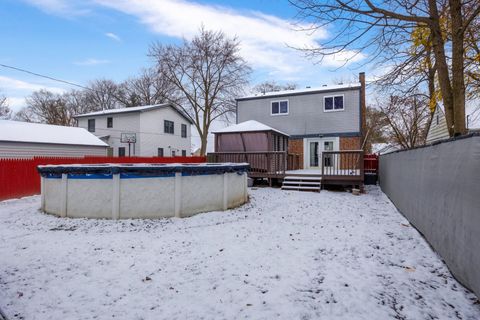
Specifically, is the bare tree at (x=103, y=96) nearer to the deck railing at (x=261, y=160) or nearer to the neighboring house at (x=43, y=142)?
the neighboring house at (x=43, y=142)

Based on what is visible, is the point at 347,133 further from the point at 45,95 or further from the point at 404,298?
the point at 45,95

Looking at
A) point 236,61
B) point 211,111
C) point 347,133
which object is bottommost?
point 347,133

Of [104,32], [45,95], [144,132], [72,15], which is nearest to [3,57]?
[72,15]

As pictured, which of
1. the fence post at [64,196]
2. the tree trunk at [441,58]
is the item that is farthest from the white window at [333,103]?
the fence post at [64,196]

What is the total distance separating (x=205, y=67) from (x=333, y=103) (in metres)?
13.7

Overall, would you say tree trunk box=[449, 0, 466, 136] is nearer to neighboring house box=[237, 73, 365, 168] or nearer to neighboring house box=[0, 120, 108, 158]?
neighboring house box=[237, 73, 365, 168]

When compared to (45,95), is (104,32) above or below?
below

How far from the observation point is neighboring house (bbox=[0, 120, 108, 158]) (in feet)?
55.9

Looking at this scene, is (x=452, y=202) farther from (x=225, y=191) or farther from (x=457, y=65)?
(x=225, y=191)

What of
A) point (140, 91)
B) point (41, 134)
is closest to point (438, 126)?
point (41, 134)

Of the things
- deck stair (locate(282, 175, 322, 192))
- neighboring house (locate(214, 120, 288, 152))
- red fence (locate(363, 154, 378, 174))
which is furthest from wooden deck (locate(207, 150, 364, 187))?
red fence (locate(363, 154, 378, 174))

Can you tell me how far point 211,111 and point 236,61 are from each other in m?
5.28

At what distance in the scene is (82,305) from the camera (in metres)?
2.85

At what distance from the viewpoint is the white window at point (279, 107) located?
60.7 ft
